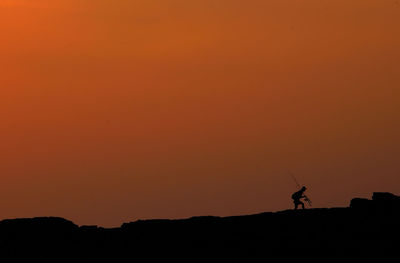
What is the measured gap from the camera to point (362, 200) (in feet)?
294

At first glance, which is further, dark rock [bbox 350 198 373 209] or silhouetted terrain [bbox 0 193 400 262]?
dark rock [bbox 350 198 373 209]

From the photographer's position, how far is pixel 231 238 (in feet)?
287

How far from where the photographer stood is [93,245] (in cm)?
8862

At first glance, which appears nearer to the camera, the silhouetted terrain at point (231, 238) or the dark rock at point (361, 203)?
the silhouetted terrain at point (231, 238)

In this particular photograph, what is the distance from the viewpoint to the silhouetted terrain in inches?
3366

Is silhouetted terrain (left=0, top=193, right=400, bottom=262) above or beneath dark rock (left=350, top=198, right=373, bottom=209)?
beneath

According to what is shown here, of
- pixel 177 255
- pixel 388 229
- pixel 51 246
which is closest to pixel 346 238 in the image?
pixel 388 229

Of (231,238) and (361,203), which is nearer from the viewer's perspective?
(231,238)

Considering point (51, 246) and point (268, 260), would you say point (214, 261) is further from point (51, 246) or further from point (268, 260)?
point (51, 246)

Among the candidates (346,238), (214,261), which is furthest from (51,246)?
(346,238)

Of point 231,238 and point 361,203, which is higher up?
point 361,203

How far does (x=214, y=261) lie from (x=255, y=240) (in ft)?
7.25

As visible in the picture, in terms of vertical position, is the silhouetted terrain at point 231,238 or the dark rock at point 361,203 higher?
the dark rock at point 361,203

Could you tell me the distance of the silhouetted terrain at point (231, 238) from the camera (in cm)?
8550
